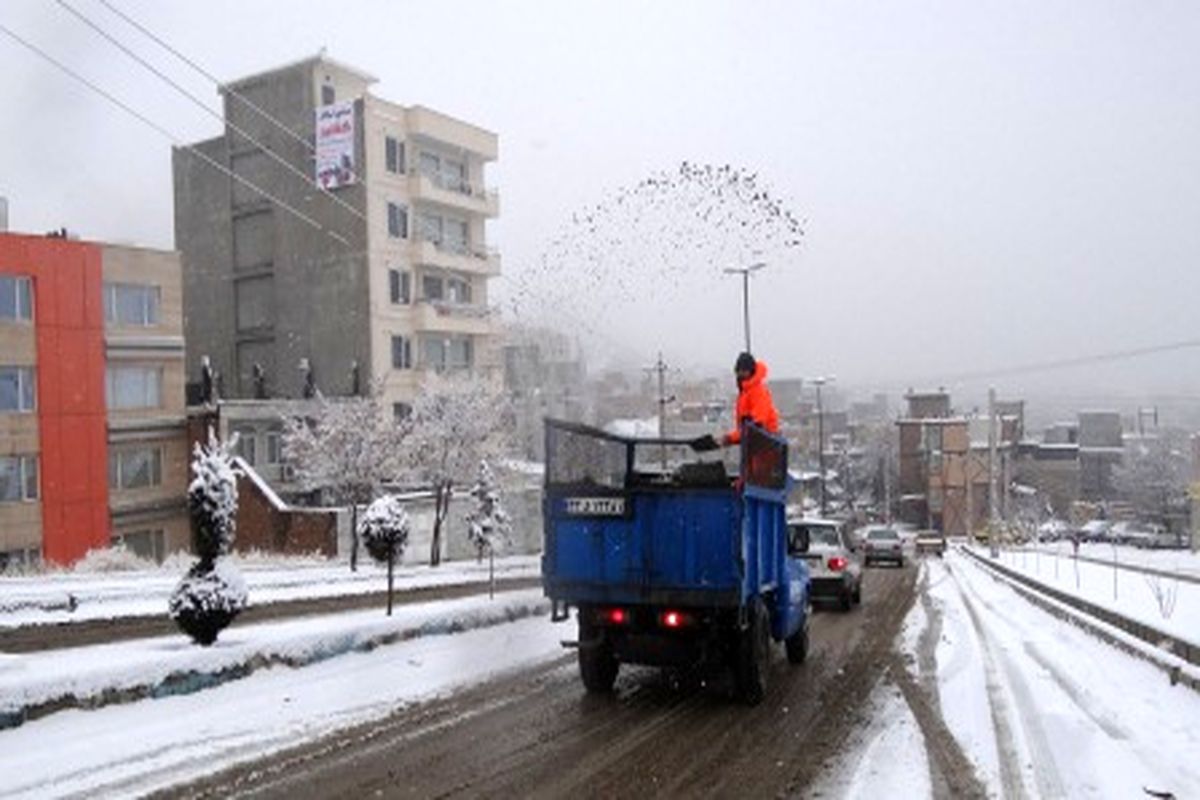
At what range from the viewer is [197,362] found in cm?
5497

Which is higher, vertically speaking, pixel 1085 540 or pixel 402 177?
pixel 402 177

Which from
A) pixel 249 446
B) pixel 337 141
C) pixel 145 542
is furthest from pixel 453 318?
pixel 145 542

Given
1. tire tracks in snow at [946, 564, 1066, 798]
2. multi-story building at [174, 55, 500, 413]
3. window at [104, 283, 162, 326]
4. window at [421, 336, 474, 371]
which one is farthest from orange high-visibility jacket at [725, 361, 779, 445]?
window at [421, 336, 474, 371]

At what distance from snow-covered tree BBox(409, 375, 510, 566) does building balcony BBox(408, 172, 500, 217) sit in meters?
13.4

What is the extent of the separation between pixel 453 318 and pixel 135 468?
17.9 metres

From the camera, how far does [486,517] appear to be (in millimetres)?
36656

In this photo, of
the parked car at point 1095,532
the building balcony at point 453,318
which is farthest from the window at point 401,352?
the parked car at point 1095,532

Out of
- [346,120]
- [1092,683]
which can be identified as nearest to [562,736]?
[1092,683]

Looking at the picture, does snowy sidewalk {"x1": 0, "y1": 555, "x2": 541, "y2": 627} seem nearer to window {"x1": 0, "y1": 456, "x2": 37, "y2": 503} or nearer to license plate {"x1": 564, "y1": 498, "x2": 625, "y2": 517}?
window {"x1": 0, "y1": 456, "x2": 37, "y2": 503}

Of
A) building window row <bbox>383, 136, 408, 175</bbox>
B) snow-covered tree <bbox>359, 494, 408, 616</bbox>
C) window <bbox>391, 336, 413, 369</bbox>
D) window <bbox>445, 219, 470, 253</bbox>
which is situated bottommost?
snow-covered tree <bbox>359, 494, 408, 616</bbox>

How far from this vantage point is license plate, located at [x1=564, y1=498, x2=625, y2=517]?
10.4 meters

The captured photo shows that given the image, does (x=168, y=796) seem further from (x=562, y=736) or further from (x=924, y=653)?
(x=924, y=653)

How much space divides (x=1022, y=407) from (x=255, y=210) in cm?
9106

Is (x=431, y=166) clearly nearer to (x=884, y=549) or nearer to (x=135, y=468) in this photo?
(x=135, y=468)
